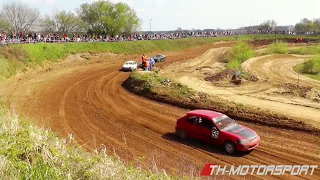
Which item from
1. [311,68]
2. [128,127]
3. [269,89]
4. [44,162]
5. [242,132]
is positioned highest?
[311,68]

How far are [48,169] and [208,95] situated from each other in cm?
1764

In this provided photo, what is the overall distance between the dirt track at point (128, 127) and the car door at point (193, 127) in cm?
45

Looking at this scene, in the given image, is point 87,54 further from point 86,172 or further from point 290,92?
point 86,172

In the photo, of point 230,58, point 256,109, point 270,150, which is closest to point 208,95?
point 256,109

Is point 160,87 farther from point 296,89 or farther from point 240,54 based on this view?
point 240,54

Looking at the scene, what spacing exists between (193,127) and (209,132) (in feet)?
3.27

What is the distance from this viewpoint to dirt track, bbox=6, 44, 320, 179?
13323mm

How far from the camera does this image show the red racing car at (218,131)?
1341cm

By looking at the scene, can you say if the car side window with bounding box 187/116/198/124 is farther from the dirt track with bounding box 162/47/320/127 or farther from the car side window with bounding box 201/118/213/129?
the dirt track with bounding box 162/47/320/127

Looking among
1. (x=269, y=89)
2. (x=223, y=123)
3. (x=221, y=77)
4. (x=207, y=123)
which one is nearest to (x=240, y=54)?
(x=221, y=77)

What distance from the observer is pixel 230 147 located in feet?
44.8

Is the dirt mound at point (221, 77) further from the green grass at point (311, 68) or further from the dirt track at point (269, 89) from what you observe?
the green grass at point (311, 68)

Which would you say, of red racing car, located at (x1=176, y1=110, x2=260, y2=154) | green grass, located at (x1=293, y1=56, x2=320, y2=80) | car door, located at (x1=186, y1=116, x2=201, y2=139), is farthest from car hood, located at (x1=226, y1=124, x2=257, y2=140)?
green grass, located at (x1=293, y1=56, x2=320, y2=80)

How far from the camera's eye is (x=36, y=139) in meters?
7.86
